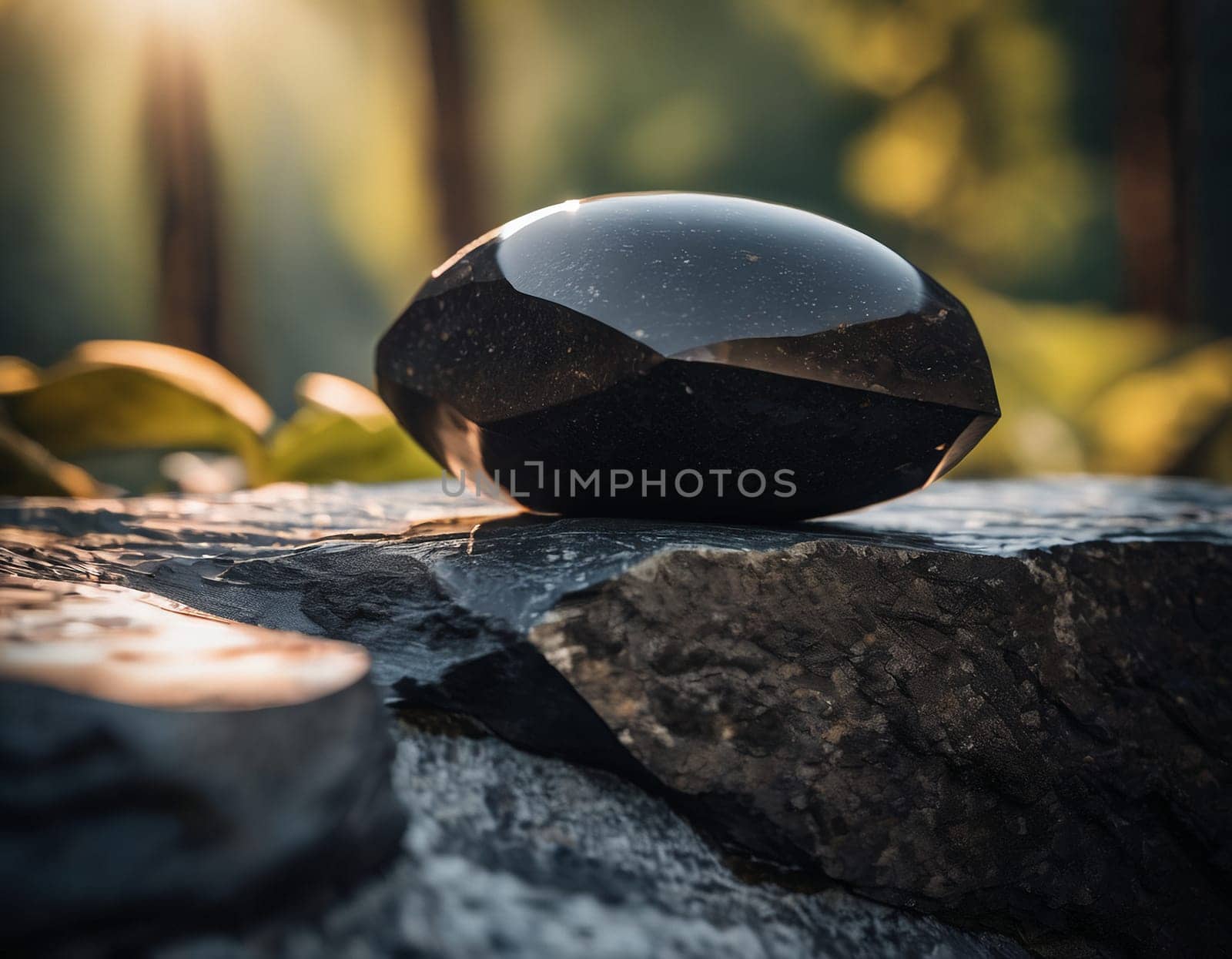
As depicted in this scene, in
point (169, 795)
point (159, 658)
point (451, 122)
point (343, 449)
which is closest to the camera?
point (169, 795)

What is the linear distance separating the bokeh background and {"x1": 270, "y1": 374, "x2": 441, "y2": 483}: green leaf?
260 cm

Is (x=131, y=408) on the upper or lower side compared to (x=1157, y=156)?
lower

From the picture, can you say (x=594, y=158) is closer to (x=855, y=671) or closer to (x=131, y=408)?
(x=131, y=408)

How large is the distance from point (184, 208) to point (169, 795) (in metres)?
5.94

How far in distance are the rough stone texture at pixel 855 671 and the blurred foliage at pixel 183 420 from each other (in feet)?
5.25

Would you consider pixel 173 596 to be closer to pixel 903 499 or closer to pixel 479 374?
pixel 479 374

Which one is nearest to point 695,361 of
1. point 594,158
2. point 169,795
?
point 169,795

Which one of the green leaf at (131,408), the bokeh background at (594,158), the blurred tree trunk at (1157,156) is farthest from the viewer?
the bokeh background at (594,158)

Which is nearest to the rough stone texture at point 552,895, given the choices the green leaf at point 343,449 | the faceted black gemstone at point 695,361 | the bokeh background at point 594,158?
the faceted black gemstone at point 695,361

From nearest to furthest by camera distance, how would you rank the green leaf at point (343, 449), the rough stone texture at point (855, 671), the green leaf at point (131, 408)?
the rough stone texture at point (855, 671) → the green leaf at point (131, 408) → the green leaf at point (343, 449)

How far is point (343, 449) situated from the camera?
301 centimetres

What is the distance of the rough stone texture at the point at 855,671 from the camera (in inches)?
38.2

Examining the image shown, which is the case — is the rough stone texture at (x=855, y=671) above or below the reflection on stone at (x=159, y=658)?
below

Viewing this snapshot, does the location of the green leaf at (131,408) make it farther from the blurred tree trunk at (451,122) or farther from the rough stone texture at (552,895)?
the blurred tree trunk at (451,122)
